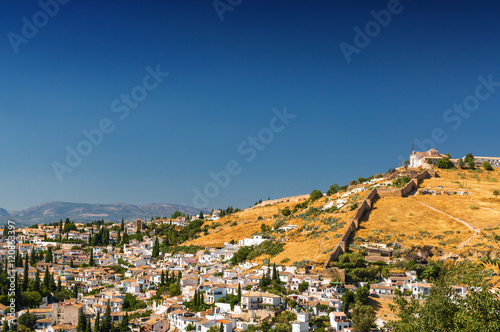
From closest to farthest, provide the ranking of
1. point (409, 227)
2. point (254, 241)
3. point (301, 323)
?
point (301, 323) → point (409, 227) → point (254, 241)

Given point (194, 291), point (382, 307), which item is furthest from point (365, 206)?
point (194, 291)

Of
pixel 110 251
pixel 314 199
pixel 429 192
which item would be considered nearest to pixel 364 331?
pixel 429 192

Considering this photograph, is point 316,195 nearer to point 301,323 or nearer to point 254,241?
point 254,241

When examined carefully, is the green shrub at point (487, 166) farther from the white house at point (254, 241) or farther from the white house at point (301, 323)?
the white house at point (301, 323)

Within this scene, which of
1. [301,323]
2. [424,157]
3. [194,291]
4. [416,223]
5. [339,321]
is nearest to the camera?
[301,323]

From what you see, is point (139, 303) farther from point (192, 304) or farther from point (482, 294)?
point (482, 294)

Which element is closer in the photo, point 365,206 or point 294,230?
point 365,206

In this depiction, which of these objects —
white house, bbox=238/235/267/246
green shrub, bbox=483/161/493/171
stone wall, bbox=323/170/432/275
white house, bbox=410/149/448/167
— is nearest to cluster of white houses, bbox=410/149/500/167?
white house, bbox=410/149/448/167

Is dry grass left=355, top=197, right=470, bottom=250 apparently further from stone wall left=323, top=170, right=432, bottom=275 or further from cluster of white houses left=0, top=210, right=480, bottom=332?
cluster of white houses left=0, top=210, right=480, bottom=332

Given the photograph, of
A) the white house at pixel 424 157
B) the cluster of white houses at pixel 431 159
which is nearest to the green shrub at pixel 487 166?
the cluster of white houses at pixel 431 159

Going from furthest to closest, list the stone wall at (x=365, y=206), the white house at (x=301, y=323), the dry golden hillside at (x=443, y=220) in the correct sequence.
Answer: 1. the dry golden hillside at (x=443, y=220)
2. the stone wall at (x=365, y=206)
3. the white house at (x=301, y=323)
